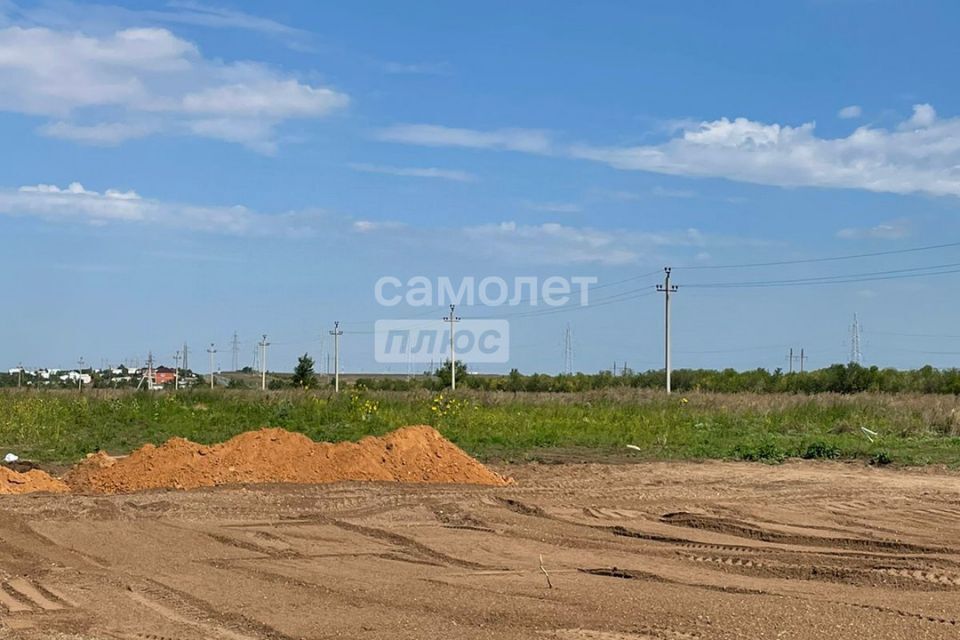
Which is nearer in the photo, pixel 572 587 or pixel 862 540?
pixel 572 587

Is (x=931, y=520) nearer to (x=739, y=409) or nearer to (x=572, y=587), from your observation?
(x=572, y=587)

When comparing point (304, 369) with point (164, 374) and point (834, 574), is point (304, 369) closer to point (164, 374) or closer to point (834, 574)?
point (164, 374)

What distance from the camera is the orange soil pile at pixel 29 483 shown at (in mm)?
17484

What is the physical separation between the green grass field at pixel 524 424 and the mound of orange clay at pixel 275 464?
443 cm

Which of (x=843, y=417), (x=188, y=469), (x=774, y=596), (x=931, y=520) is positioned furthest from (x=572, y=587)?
(x=843, y=417)

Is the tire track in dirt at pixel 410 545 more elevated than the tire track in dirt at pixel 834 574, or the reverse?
the tire track in dirt at pixel 834 574

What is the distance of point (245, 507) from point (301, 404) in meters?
18.8

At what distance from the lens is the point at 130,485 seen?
58.6ft

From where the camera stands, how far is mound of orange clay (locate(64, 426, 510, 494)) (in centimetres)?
1811

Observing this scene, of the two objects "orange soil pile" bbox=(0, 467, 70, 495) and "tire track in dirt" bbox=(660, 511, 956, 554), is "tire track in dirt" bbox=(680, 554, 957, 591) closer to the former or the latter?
"tire track in dirt" bbox=(660, 511, 956, 554)

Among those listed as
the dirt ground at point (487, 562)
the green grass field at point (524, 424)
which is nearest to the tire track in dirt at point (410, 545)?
the dirt ground at point (487, 562)

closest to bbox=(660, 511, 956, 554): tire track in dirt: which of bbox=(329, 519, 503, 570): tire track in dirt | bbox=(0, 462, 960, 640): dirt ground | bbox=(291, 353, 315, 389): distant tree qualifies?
bbox=(0, 462, 960, 640): dirt ground

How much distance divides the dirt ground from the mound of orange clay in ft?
3.61

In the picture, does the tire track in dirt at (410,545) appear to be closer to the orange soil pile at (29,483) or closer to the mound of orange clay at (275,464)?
the mound of orange clay at (275,464)
